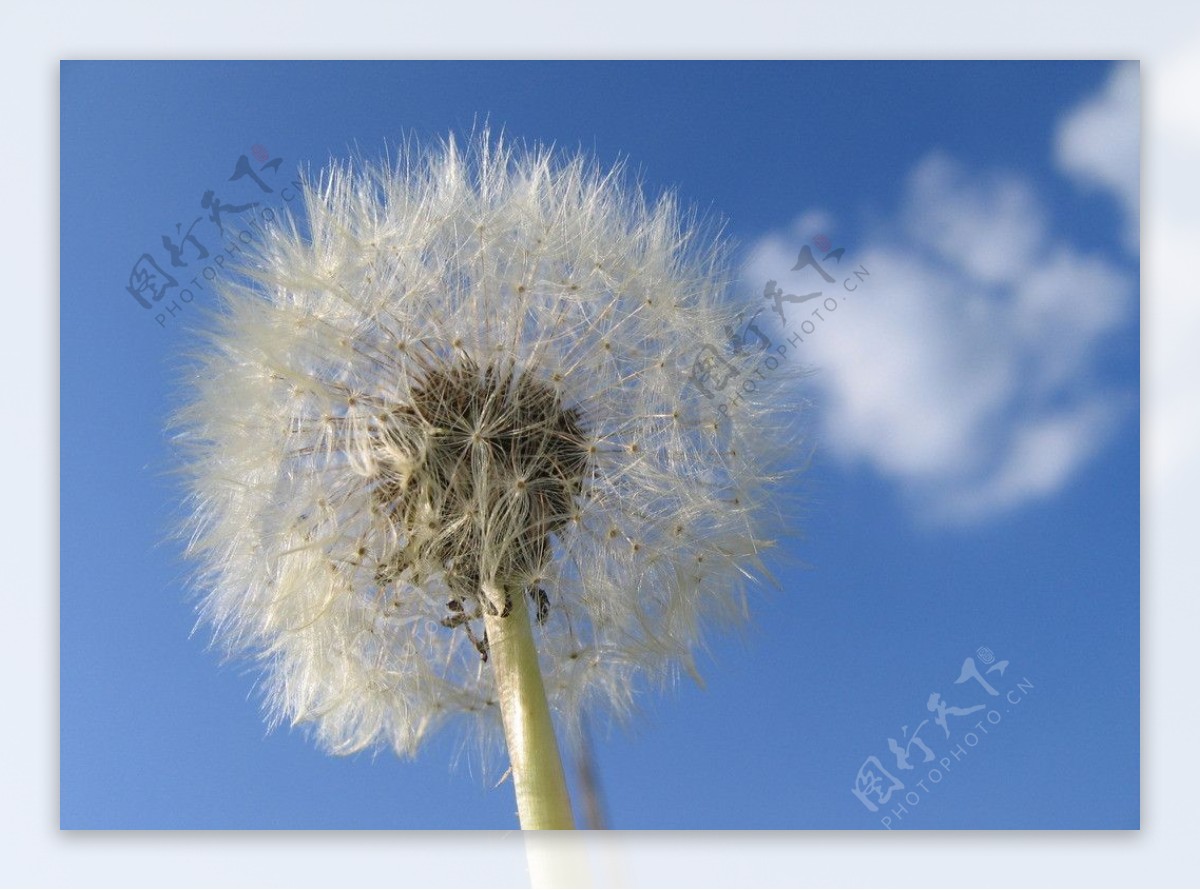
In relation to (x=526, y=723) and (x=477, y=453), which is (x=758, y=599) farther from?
(x=477, y=453)

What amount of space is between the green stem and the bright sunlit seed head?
74mm

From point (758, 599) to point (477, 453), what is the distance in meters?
0.88

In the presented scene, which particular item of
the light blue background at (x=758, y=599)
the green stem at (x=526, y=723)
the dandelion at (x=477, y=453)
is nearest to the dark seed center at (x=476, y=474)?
the dandelion at (x=477, y=453)

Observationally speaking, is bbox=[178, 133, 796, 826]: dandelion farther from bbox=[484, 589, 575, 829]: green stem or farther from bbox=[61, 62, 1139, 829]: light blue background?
bbox=[61, 62, 1139, 829]: light blue background

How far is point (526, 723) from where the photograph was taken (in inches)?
131

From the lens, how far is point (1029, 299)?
3.72 metres

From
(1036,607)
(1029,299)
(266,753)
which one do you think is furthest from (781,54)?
(266,753)

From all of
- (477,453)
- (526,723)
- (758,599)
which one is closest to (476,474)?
(477,453)

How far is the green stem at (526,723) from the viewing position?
3.29m

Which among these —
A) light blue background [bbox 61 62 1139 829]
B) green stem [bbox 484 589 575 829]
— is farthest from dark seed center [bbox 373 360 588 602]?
light blue background [bbox 61 62 1139 829]

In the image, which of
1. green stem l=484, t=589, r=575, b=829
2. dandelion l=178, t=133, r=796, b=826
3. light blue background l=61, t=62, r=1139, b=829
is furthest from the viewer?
light blue background l=61, t=62, r=1139, b=829

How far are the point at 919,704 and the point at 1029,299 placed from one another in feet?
3.61

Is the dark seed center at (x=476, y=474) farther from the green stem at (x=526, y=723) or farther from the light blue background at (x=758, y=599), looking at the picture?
the light blue background at (x=758, y=599)

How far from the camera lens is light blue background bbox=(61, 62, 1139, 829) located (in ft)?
11.6
